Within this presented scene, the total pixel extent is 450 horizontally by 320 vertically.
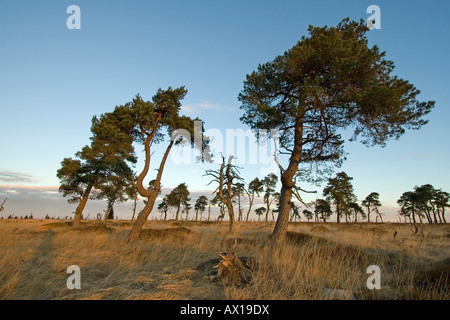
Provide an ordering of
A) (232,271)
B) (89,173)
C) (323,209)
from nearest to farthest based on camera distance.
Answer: (232,271)
(89,173)
(323,209)

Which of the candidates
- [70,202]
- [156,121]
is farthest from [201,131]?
[70,202]

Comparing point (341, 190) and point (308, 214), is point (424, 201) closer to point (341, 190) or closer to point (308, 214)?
point (341, 190)

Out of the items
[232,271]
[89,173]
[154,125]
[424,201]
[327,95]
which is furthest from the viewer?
[424,201]

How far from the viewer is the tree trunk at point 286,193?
9.82m

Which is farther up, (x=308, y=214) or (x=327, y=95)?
(x=327, y=95)

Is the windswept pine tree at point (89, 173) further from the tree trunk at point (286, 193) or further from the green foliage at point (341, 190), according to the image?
the green foliage at point (341, 190)

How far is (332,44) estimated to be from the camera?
8.81 m

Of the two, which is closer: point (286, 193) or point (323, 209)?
point (286, 193)

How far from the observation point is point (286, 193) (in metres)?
10.0

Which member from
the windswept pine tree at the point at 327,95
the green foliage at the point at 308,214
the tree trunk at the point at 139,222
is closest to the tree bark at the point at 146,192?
the tree trunk at the point at 139,222

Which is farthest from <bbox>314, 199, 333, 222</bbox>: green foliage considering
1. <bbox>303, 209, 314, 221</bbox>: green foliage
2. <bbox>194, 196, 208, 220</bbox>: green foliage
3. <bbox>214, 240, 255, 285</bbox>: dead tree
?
<bbox>214, 240, 255, 285</bbox>: dead tree

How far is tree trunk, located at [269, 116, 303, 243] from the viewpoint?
9.82m

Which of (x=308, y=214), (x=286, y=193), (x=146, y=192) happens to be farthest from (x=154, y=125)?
(x=308, y=214)
